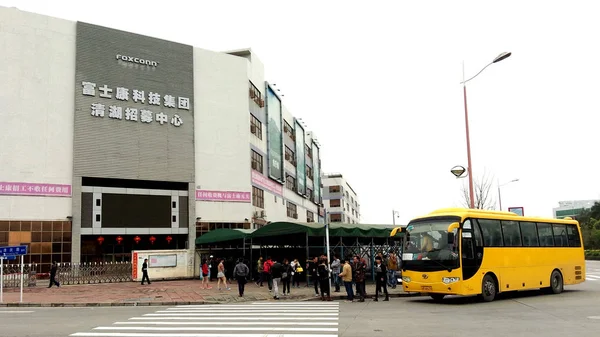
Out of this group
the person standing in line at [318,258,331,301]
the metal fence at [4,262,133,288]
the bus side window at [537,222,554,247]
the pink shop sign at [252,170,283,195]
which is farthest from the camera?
the pink shop sign at [252,170,283,195]

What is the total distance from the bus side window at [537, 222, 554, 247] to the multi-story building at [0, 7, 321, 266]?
90.5 ft

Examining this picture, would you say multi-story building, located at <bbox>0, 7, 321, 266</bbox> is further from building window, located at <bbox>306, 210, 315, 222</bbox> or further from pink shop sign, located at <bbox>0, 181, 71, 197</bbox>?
building window, located at <bbox>306, 210, 315, 222</bbox>

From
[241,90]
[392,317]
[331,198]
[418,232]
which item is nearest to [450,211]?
[418,232]

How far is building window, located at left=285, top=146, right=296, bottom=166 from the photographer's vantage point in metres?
61.2

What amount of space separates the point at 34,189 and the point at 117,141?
6.61 metres

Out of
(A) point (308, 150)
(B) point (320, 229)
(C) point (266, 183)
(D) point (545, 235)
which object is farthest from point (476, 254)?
(A) point (308, 150)

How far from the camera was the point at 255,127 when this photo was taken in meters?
48.3

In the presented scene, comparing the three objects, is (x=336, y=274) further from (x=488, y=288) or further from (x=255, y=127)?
(x=255, y=127)

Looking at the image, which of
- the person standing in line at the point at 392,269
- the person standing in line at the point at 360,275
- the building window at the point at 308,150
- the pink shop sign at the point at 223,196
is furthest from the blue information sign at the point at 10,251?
the building window at the point at 308,150

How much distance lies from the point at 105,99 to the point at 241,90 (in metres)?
12.0

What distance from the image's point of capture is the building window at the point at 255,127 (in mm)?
47406

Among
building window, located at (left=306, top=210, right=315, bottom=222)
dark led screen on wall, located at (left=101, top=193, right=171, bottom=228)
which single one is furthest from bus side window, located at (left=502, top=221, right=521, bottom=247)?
building window, located at (left=306, top=210, right=315, bottom=222)

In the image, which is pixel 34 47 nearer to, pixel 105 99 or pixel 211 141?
pixel 105 99

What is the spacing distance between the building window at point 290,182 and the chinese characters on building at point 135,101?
2107cm
